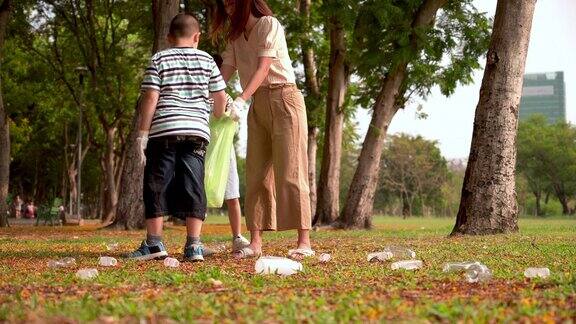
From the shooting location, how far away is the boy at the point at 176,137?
22.9 ft

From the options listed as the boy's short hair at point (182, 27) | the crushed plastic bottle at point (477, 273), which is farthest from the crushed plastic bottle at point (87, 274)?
the boy's short hair at point (182, 27)

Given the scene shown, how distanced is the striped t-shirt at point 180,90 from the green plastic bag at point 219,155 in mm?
593

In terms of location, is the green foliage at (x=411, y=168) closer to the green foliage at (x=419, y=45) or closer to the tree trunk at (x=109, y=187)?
the tree trunk at (x=109, y=187)

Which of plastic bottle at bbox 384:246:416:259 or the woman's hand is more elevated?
the woman's hand

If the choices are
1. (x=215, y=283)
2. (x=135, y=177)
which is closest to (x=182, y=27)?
(x=215, y=283)

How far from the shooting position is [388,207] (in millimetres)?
108438

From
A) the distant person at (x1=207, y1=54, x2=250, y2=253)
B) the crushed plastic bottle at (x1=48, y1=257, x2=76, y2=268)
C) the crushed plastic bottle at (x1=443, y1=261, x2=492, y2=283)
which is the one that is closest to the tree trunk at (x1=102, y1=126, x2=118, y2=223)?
the distant person at (x1=207, y1=54, x2=250, y2=253)

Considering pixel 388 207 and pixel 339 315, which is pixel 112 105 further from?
pixel 388 207

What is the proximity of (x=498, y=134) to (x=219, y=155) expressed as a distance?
5237 millimetres

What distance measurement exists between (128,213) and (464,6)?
982cm

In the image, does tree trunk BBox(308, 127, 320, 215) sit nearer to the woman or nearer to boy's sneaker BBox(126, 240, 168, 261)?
the woman

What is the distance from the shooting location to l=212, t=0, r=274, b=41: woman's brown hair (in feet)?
25.1

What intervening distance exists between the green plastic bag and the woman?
216mm

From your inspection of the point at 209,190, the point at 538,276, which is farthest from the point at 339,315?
the point at 209,190
